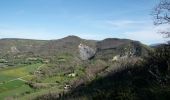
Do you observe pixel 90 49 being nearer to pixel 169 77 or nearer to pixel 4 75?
pixel 4 75

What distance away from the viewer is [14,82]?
70.6 meters

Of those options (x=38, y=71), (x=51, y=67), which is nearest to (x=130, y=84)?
(x=38, y=71)

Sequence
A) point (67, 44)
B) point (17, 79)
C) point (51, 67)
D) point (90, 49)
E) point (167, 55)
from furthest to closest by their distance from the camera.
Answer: point (67, 44) → point (90, 49) → point (51, 67) → point (17, 79) → point (167, 55)

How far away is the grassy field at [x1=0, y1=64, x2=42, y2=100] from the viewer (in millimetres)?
58706

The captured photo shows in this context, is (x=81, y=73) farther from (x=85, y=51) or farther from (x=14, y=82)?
(x=85, y=51)

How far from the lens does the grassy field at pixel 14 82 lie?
2311 inches

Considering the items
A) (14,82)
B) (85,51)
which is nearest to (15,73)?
(14,82)

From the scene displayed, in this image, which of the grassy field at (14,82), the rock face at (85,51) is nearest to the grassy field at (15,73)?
the grassy field at (14,82)

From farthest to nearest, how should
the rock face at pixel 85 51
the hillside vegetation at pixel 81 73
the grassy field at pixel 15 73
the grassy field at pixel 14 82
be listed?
the rock face at pixel 85 51
the grassy field at pixel 15 73
the grassy field at pixel 14 82
the hillside vegetation at pixel 81 73

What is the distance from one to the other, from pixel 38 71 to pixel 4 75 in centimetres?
1093

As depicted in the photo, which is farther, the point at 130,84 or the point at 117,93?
the point at 130,84

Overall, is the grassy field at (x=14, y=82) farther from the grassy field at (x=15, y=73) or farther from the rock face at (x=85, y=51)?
the rock face at (x=85, y=51)

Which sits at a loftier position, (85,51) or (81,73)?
(85,51)

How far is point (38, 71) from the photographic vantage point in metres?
88.6
